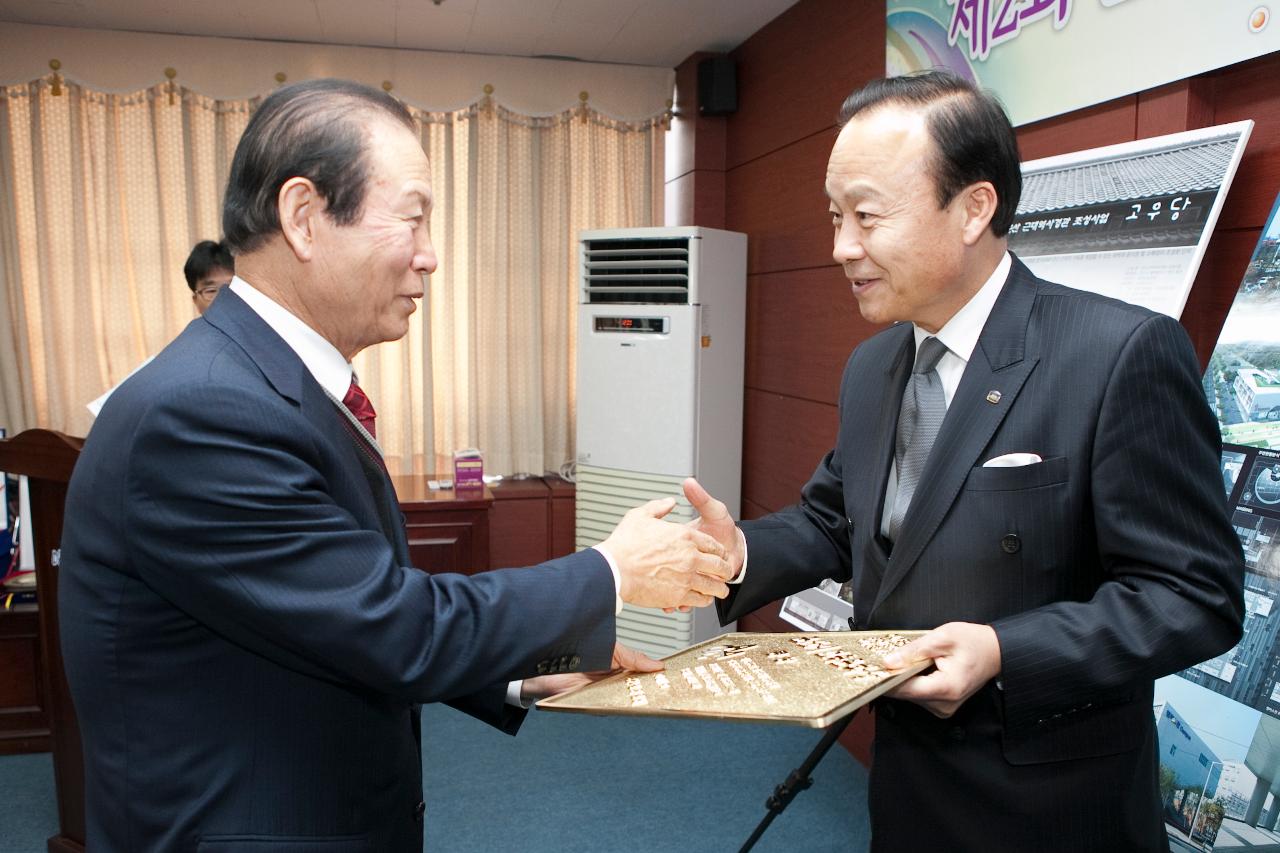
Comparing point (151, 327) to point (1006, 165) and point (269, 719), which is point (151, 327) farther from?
point (1006, 165)

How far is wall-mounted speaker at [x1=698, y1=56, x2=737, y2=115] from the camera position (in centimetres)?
420

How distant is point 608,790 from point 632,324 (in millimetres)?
1832

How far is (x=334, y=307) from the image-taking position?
1101 mm

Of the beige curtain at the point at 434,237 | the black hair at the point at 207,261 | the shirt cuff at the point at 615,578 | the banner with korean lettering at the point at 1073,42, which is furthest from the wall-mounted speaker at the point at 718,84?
the shirt cuff at the point at 615,578

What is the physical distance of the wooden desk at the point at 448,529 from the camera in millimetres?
3789

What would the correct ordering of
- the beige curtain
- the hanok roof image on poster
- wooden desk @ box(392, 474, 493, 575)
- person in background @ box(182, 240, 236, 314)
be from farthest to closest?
1. the beige curtain
2. wooden desk @ box(392, 474, 493, 575)
3. person in background @ box(182, 240, 236, 314)
4. the hanok roof image on poster

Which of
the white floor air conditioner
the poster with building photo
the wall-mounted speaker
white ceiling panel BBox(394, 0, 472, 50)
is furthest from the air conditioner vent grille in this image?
the poster with building photo

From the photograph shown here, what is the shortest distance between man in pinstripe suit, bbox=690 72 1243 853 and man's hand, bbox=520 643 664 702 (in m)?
0.33

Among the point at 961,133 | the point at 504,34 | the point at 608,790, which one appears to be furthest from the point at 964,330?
the point at 504,34

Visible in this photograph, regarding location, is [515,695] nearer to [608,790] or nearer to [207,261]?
[608,790]

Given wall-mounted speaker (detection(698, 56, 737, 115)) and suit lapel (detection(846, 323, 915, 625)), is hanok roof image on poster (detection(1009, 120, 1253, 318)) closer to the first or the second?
suit lapel (detection(846, 323, 915, 625))

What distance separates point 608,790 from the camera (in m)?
3.08

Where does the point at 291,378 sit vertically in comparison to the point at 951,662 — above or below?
above

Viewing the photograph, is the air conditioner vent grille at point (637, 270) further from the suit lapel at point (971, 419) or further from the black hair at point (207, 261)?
the suit lapel at point (971, 419)
